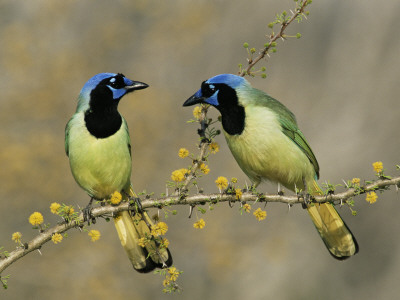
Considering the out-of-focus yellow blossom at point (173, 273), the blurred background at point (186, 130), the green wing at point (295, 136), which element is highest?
the blurred background at point (186, 130)

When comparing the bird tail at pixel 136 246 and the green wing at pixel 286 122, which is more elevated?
the green wing at pixel 286 122

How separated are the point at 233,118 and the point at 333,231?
1.48 meters

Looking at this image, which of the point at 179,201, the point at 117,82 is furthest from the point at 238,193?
the point at 117,82

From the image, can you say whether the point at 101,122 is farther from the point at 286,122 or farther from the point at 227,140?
the point at 286,122

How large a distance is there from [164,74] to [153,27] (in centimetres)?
164

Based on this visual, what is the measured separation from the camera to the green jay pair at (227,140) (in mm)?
5832

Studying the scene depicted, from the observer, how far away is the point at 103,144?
5.88 m

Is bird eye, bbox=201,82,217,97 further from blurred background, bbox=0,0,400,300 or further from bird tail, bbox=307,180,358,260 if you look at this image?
blurred background, bbox=0,0,400,300

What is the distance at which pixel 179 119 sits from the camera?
1551cm

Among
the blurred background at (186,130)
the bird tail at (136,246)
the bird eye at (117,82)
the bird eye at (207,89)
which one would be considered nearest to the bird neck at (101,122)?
the bird eye at (117,82)

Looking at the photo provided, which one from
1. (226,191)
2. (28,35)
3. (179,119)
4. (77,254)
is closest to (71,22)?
(28,35)

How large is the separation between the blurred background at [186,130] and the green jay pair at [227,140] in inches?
228

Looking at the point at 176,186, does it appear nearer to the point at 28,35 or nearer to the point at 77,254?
the point at 77,254

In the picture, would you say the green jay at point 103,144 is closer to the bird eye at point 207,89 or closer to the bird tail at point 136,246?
the bird tail at point 136,246
